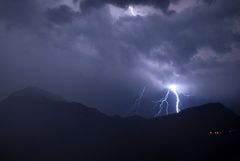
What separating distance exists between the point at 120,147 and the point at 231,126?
2062 inches

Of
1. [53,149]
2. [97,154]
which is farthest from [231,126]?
[53,149]

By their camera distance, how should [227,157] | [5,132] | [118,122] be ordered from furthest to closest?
1. [5,132]
2. [118,122]
3. [227,157]

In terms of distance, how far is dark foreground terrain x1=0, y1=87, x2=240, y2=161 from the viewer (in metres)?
104

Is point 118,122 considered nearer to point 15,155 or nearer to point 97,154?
point 97,154

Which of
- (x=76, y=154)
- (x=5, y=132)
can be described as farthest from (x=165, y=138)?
(x=5, y=132)

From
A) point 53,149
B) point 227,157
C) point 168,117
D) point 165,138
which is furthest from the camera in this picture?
point 53,149

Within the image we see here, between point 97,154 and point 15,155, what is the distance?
50.8 m

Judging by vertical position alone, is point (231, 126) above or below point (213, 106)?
below

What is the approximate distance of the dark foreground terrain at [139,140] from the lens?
342 feet

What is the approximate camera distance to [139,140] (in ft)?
438

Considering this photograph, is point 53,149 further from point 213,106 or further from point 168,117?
point 213,106

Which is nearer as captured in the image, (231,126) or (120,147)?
(231,126)

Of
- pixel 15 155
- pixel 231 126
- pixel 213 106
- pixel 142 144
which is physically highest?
pixel 213 106

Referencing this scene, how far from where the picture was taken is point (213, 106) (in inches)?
5364
